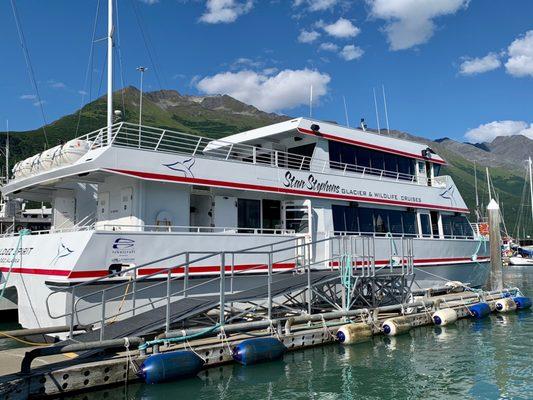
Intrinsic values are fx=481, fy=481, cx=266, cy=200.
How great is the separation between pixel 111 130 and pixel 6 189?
5.02 metres

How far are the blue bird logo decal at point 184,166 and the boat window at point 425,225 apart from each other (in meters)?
10.6

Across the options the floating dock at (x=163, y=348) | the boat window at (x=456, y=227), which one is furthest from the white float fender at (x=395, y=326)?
the boat window at (x=456, y=227)

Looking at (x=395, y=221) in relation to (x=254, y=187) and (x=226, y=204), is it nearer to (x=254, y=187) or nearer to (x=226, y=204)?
(x=254, y=187)

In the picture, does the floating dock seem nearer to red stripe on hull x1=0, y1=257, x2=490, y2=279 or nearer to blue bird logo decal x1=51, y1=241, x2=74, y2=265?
red stripe on hull x1=0, y1=257, x2=490, y2=279

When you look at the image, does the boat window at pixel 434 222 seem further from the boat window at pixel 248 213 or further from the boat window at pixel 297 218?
the boat window at pixel 248 213

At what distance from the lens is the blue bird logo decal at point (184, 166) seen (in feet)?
40.6

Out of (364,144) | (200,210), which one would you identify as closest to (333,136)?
(364,144)

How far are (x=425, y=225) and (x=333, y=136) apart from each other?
5.76m

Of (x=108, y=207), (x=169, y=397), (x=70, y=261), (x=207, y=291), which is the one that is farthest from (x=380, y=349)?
(x=108, y=207)

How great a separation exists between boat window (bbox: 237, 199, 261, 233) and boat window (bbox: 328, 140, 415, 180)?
3.66 m

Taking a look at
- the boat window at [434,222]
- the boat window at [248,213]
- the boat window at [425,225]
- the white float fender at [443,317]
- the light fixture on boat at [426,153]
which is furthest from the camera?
the light fixture on boat at [426,153]

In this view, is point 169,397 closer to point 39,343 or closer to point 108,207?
point 39,343

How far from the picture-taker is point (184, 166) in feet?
41.3

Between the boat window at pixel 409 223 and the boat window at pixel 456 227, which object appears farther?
the boat window at pixel 456 227
